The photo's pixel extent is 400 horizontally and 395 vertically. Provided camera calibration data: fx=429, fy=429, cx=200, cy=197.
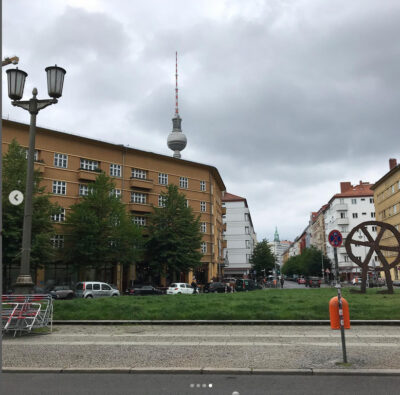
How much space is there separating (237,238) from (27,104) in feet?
299

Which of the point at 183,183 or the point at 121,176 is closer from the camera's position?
the point at 121,176

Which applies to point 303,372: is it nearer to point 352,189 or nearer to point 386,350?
point 386,350

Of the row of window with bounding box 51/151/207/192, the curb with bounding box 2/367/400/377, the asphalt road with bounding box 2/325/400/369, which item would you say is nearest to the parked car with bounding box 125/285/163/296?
the row of window with bounding box 51/151/207/192

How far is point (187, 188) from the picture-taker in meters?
58.4

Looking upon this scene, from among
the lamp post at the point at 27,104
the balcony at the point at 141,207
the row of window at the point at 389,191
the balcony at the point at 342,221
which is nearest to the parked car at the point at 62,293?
the balcony at the point at 141,207

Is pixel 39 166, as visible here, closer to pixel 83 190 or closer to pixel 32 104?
pixel 83 190

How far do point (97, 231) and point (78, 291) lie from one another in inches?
320

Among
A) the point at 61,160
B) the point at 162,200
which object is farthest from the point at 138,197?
the point at 61,160

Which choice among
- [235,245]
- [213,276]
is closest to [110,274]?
[213,276]

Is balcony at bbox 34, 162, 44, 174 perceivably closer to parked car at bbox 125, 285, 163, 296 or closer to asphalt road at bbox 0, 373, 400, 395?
parked car at bbox 125, 285, 163, 296

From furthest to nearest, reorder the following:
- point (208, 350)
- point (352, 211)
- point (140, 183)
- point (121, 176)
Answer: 1. point (352, 211)
2. point (140, 183)
3. point (121, 176)
4. point (208, 350)

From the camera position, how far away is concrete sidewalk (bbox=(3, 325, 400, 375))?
26.1 ft

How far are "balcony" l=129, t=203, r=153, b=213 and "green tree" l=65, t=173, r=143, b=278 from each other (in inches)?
297

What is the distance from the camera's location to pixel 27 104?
12844mm
